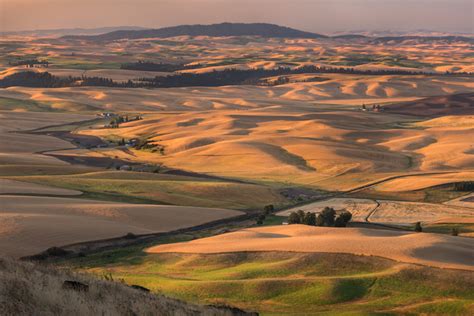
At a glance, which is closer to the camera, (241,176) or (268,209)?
(268,209)

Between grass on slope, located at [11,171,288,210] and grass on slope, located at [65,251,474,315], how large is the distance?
27.0 m

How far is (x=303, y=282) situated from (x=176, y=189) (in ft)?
139

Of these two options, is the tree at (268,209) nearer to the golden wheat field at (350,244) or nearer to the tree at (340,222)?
the tree at (340,222)

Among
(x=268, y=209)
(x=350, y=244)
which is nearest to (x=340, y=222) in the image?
(x=268, y=209)

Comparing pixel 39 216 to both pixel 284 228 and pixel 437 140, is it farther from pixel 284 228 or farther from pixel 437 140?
pixel 437 140

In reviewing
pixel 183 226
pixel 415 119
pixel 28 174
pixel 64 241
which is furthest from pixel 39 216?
pixel 415 119

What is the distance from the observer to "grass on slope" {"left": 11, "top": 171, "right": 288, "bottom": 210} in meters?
78.0

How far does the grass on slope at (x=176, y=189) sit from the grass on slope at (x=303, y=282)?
27.0m

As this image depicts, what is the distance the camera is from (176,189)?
8350cm

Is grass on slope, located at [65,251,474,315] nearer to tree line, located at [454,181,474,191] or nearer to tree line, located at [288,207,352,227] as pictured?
tree line, located at [288,207,352,227]

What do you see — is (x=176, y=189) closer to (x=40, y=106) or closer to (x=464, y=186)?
(x=464, y=186)

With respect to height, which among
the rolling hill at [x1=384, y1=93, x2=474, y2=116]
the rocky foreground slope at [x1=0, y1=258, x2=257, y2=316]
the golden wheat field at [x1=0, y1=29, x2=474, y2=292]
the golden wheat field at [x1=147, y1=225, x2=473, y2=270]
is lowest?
the rolling hill at [x1=384, y1=93, x2=474, y2=116]

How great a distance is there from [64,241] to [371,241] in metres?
19.8

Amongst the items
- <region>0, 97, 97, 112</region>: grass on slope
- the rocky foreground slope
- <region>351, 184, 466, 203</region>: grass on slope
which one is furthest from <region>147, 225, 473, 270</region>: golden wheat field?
<region>0, 97, 97, 112</region>: grass on slope
